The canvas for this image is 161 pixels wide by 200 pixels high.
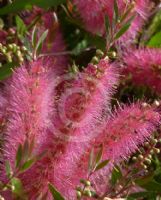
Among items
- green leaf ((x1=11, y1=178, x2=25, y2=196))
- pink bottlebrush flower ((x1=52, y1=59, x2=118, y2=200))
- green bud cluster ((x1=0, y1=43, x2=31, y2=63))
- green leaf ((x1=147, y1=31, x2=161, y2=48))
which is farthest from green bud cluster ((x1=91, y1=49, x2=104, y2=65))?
green leaf ((x1=147, y1=31, x2=161, y2=48))

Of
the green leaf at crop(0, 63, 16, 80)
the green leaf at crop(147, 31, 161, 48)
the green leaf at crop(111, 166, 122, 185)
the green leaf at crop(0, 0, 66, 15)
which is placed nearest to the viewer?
the green leaf at crop(111, 166, 122, 185)

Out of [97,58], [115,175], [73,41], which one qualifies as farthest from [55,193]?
[73,41]

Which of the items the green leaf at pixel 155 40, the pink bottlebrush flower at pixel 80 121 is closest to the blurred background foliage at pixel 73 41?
the green leaf at pixel 155 40

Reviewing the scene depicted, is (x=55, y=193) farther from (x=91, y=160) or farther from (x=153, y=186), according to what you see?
(x=153, y=186)

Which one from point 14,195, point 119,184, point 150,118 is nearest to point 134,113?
point 150,118

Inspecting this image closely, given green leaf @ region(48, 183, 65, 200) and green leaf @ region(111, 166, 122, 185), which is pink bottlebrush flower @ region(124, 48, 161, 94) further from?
green leaf @ region(48, 183, 65, 200)

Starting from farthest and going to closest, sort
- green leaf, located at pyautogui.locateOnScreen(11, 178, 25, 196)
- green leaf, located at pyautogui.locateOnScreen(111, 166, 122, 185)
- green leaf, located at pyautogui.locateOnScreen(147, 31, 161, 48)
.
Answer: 1. green leaf, located at pyautogui.locateOnScreen(147, 31, 161, 48)
2. green leaf, located at pyautogui.locateOnScreen(111, 166, 122, 185)
3. green leaf, located at pyautogui.locateOnScreen(11, 178, 25, 196)
